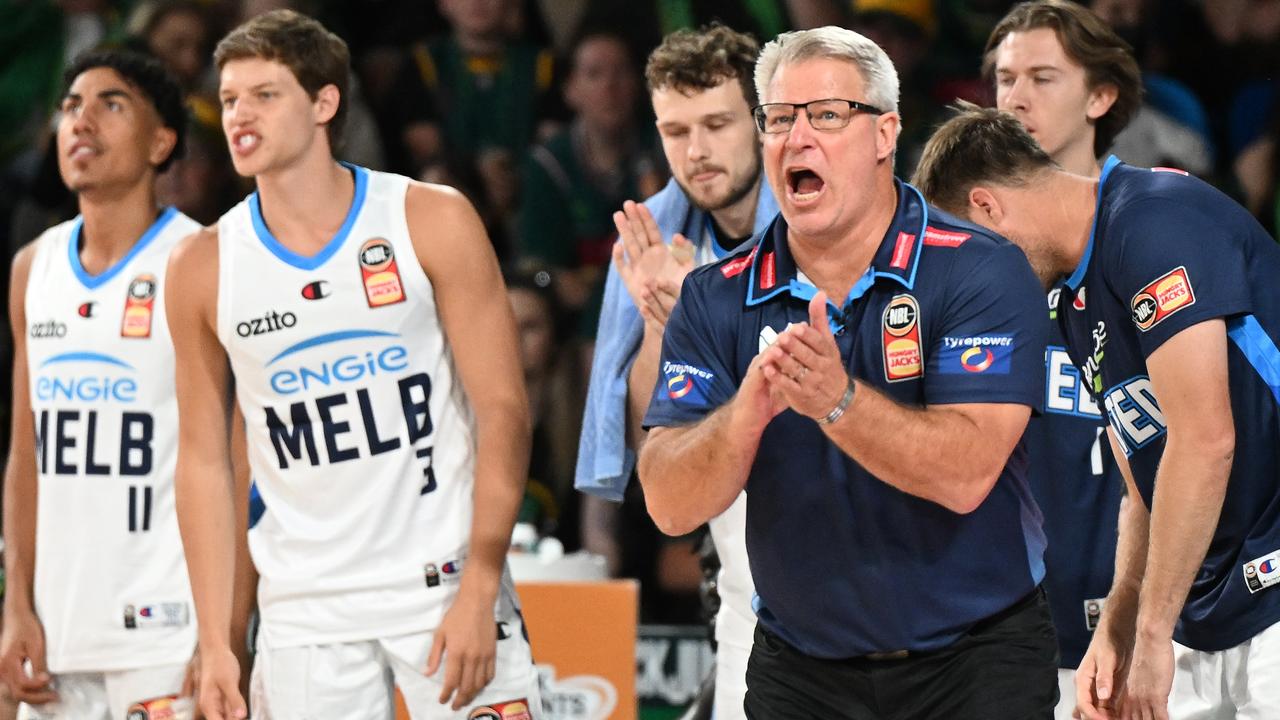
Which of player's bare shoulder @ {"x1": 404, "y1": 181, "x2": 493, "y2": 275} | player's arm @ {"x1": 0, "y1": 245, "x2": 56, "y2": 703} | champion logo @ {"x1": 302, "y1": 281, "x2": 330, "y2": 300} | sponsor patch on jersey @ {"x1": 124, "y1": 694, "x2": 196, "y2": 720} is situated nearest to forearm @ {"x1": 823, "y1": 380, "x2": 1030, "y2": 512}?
player's bare shoulder @ {"x1": 404, "y1": 181, "x2": 493, "y2": 275}

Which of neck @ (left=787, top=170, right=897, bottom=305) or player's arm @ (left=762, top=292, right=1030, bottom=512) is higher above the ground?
neck @ (left=787, top=170, right=897, bottom=305)

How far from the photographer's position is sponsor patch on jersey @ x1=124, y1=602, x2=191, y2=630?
440 centimetres

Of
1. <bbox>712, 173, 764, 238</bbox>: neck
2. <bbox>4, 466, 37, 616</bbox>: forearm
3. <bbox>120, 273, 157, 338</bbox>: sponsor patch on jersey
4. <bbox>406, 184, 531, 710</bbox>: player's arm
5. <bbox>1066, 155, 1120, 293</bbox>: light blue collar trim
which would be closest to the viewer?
<bbox>1066, 155, 1120, 293</bbox>: light blue collar trim

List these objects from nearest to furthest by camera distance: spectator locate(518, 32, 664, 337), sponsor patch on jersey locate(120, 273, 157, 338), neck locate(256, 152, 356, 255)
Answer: neck locate(256, 152, 356, 255) < sponsor patch on jersey locate(120, 273, 157, 338) < spectator locate(518, 32, 664, 337)

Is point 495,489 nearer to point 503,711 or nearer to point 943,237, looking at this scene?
point 503,711

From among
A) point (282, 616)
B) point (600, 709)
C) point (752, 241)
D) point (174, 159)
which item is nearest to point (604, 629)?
point (600, 709)

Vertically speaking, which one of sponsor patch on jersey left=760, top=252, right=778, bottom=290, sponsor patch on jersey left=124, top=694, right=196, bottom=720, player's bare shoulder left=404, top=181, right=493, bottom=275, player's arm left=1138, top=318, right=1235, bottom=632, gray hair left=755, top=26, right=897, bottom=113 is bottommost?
sponsor patch on jersey left=124, top=694, right=196, bottom=720

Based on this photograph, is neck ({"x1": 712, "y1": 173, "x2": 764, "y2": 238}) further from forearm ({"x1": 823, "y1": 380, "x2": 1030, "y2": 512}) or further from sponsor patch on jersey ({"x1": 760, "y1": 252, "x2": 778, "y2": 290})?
forearm ({"x1": 823, "y1": 380, "x2": 1030, "y2": 512})

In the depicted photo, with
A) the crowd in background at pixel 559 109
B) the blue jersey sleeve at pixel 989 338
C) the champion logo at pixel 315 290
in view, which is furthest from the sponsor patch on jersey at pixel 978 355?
the crowd in background at pixel 559 109

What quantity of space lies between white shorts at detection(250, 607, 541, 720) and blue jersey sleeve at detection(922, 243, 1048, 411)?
4.64 ft

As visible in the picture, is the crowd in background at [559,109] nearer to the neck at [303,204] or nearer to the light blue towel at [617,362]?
the light blue towel at [617,362]

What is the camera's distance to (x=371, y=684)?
3.72 meters

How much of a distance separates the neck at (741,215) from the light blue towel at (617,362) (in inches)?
0.8

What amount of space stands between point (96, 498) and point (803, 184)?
7.94 ft
